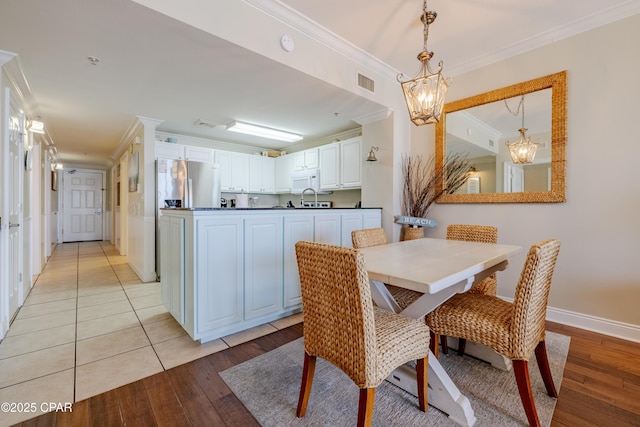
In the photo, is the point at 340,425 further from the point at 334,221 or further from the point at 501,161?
the point at 501,161

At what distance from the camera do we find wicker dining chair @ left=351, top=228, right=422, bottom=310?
70.3 inches

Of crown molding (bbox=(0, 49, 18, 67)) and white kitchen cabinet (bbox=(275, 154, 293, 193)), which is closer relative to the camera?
crown molding (bbox=(0, 49, 18, 67))

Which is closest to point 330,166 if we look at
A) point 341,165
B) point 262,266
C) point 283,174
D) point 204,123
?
point 341,165

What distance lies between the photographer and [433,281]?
1.09 m

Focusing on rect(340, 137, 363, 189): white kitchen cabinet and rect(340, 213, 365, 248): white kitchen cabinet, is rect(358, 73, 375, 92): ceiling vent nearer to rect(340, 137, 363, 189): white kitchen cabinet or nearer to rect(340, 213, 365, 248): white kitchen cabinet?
rect(340, 137, 363, 189): white kitchen cabinet

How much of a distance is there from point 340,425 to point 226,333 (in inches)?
48.7

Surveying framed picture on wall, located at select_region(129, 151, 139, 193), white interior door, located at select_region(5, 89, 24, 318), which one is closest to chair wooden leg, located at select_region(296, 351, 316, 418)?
white interior door, located at select_region(5, 89, 24, 318)

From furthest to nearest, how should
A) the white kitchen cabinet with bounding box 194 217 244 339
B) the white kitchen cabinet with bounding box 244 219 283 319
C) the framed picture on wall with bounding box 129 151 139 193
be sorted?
the framed picture on wall with bounding box 129 151 139 193 → the white kitchen cabinet with bounding box 244 219 283 319 → the white kitchen cabinet with bounding box 194 217 244 339

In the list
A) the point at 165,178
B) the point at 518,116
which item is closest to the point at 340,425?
the point at 518,116

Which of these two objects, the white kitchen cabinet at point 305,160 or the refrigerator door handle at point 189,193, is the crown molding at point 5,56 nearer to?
the refrigerator door handle at point 189,193

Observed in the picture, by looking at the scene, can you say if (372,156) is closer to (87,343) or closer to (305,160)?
(305,160)

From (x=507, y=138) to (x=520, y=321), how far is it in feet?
7.44

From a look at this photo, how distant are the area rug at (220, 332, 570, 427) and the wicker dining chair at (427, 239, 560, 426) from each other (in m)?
→ 0.19

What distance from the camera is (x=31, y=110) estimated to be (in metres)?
3.39
